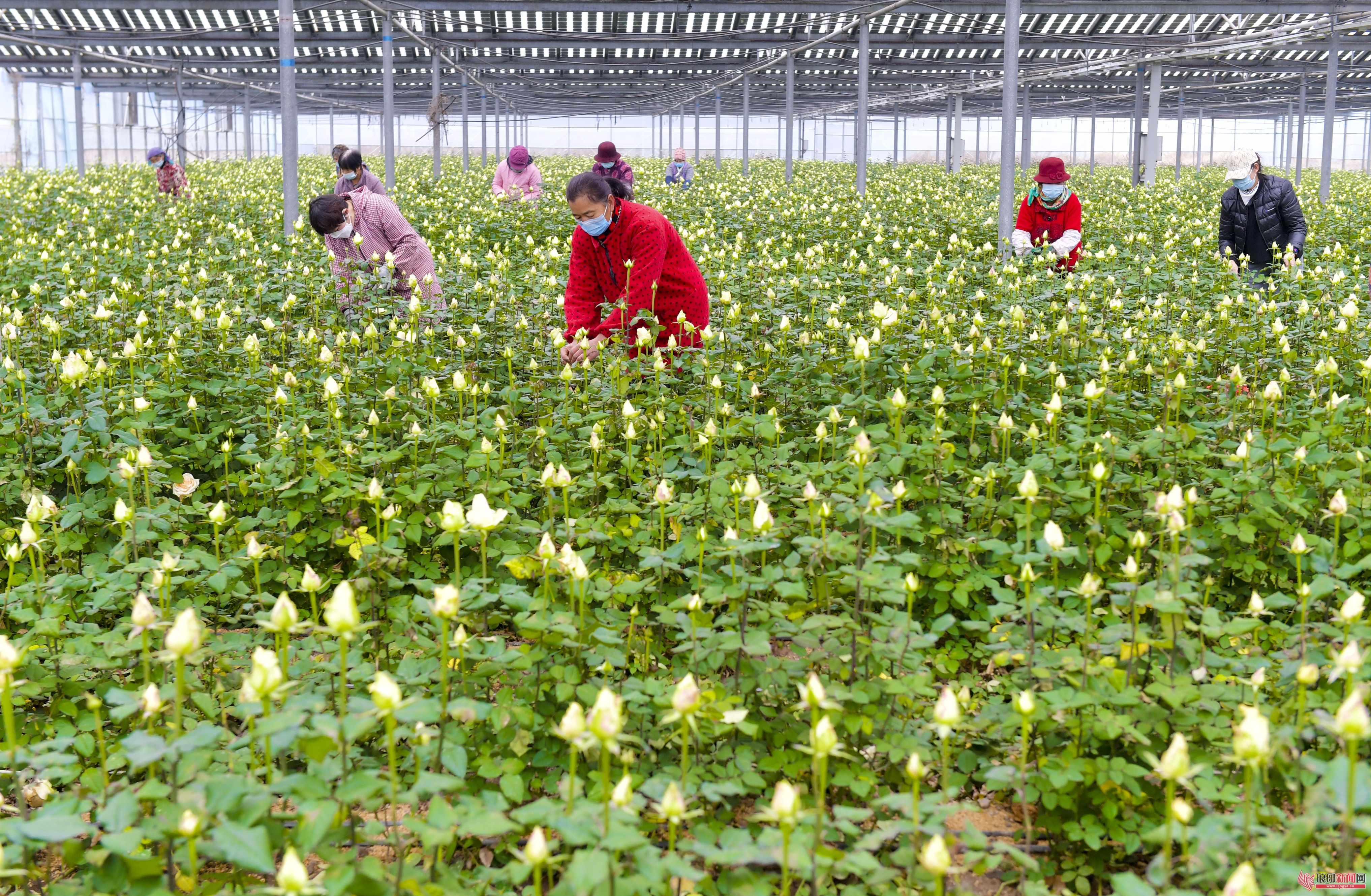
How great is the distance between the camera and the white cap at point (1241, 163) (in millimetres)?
7922

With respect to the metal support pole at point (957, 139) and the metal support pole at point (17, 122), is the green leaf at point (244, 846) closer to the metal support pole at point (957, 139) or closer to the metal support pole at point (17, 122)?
the metal support pole at point (957, 139)

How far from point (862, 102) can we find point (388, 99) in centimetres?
650

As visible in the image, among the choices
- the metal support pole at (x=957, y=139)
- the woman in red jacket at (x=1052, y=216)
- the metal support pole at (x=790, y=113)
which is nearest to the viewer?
the woman in red jacket at (x=1052, y=216)

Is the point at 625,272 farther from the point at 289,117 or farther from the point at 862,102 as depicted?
the point at 862,102

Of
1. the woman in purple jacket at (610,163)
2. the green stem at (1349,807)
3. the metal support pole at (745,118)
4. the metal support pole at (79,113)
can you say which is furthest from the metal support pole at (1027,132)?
the green stem at (1349,807)

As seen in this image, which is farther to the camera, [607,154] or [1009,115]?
[607,154]

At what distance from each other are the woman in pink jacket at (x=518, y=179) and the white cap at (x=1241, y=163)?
283 inches

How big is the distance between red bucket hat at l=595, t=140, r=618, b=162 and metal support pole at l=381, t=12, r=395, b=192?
4321 millimetres

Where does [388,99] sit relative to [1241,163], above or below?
above

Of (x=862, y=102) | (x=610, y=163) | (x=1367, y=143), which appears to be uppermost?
(x=1367, y=143)

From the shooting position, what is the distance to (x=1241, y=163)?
7.97 m

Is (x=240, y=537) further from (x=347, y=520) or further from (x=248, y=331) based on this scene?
(x=248, y=331)

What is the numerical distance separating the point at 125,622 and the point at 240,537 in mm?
1017

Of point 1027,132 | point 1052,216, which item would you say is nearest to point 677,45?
point 1027,132
